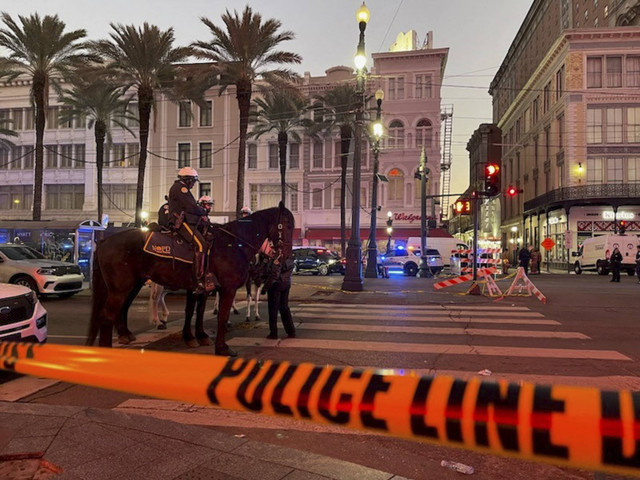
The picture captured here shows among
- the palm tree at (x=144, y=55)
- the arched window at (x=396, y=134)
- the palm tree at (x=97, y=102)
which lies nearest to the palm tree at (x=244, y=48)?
the palm tree at (x=144, y=55)

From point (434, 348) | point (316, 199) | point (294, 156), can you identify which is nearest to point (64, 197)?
point (294, 156)

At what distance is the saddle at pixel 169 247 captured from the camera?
7.04m

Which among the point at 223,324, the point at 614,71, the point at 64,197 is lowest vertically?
the point at 223,324

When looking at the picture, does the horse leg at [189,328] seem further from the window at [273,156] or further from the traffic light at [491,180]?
the window at [273,156]

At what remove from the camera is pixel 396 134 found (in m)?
46.8

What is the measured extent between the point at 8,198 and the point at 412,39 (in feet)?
143

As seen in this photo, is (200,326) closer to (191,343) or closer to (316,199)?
(191,343)

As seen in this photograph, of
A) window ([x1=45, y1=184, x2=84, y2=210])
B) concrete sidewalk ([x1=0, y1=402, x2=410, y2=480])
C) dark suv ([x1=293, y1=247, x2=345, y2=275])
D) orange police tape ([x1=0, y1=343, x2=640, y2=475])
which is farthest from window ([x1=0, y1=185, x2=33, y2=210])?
orange police tape ([x1=0, y1=343, x2=640, y2=475])

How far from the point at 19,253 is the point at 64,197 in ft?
124

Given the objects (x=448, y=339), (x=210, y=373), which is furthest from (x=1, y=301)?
(x=448, y=339)

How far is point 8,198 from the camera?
49.7 metres

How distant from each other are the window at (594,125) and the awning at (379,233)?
14.3 meters

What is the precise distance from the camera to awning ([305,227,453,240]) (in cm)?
4562

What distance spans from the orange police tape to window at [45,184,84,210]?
2045 inches
